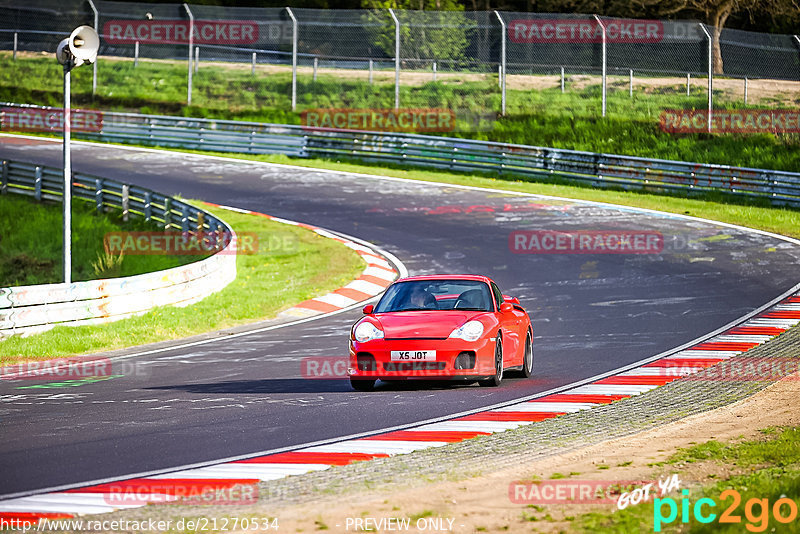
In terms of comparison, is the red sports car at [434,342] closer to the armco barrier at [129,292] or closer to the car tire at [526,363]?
the car tire at [526,363]

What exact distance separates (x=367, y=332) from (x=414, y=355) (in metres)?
0.61

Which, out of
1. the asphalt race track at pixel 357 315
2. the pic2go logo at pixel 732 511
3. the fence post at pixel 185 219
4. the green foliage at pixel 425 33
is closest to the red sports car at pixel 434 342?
the asphalt race track at pixel 357 315

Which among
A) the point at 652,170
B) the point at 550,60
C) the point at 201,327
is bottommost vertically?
the point at 201,327

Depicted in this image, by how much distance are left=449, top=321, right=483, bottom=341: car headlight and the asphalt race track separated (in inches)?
24.9

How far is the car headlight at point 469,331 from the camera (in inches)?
460

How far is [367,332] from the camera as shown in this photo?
39.2 feet

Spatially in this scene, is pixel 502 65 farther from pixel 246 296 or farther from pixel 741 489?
pixel 741 489

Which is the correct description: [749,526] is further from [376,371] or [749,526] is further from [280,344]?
[280,344]

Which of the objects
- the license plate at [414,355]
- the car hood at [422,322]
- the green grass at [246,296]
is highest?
the car hood at [422,322]

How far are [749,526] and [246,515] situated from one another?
2.90m

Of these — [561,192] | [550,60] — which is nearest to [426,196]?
[561,192]

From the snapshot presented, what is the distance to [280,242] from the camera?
25.8 meters

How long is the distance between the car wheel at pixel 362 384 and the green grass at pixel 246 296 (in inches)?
214

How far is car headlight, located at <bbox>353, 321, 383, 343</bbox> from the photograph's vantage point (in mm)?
11875
